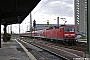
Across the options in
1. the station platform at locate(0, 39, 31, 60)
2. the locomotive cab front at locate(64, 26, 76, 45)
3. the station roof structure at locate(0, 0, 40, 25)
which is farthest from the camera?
the locomotive cab front at locate(64, 26, 76, 45)

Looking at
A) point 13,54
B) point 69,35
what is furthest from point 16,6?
point 69,35

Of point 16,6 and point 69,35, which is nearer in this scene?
point 16,6

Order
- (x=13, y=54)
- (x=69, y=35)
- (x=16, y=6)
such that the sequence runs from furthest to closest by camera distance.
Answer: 1. (x=69, y=35)
2. (x=16, y=6)
3. (x=13, y=54)

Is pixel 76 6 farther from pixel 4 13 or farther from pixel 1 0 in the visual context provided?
pixel 1 0

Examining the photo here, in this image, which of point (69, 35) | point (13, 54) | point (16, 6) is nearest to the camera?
point (13, 54)

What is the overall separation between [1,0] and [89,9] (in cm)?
1322

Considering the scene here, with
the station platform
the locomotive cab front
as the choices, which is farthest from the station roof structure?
the locomotive cab front

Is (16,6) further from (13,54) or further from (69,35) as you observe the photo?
(69,35)

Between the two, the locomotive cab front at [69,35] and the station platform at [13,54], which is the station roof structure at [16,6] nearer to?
the station platform at [13,54]

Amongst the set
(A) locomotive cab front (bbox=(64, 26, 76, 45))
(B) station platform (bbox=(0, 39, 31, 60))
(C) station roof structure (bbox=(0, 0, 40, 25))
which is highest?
(C) station roof structure (bbox=(0, 0, 40, 25))

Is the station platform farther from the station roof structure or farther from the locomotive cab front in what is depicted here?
the locomotive cab front

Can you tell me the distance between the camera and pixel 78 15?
5659 centimetres

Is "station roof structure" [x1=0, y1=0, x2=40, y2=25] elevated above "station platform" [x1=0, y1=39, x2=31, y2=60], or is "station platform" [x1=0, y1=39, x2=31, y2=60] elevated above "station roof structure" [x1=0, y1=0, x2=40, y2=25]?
"station roof structure" [x1=0, y1=0, x2=40, y2=25]

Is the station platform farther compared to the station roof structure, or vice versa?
the station roof structure
